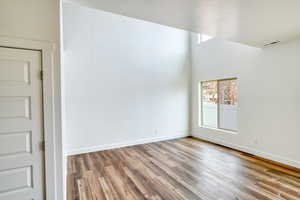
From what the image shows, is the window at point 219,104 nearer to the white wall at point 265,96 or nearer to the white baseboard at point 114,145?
the white wall at point 265,96

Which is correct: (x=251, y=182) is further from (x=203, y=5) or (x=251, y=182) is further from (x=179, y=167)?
(x=203, y=5)

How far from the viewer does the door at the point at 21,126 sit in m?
1.44

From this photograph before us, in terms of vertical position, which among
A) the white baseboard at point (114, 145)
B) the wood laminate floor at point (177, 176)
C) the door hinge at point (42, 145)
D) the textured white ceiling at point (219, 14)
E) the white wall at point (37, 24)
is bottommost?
the wood laminate floor at point (177, 176)

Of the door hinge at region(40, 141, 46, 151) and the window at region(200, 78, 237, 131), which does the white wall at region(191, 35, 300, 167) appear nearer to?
the window at region(200, 78, 237, 131)

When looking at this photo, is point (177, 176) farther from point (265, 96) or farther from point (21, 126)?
point (265, 96)

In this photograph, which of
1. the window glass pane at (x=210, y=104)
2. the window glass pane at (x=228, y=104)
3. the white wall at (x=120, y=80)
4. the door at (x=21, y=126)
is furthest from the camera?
the window glass pane at (x=210, y=104)

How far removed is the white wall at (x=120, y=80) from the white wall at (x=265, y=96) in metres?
1.46

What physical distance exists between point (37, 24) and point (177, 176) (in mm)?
3094

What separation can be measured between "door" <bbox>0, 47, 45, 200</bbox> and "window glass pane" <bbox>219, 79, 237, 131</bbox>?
4678 mm

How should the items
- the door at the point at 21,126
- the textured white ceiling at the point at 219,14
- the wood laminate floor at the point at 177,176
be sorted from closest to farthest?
the door at the point at 21,126
the textured white ceiling at the point at 219,14
the wood laminate floor at the point at 177,176

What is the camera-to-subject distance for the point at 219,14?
2.17 meters

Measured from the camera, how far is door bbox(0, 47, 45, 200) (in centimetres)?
144

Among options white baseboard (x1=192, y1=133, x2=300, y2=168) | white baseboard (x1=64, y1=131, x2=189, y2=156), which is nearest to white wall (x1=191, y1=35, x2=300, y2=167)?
white baseboard (x1=192, y1=133, x2=300, y2=168)

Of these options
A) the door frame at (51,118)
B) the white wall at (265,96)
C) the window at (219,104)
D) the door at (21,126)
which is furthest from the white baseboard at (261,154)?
the door at (21,126)
